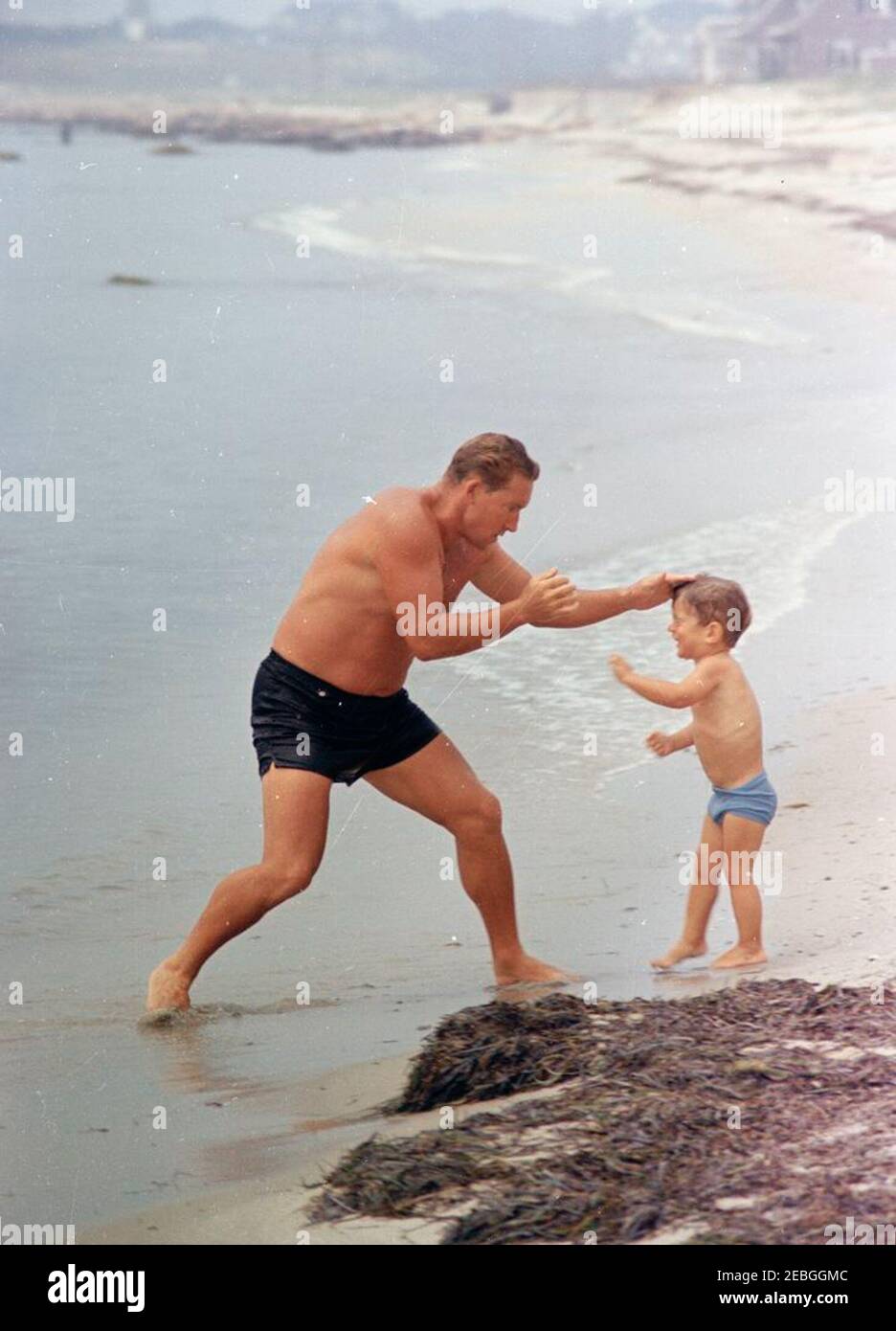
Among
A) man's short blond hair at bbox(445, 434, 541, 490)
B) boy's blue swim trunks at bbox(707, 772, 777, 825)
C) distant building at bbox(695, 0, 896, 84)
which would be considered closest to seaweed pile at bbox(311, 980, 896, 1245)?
boy's blue swim trunks at bbox(707, 772, 777, 825)

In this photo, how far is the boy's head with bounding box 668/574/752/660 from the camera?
13.7 feet

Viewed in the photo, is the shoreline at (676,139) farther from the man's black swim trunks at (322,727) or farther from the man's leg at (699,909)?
the man's leg at (699,909)

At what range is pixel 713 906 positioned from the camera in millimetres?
4539

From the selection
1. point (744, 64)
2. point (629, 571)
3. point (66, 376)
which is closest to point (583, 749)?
point (629, 571)

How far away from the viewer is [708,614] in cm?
419

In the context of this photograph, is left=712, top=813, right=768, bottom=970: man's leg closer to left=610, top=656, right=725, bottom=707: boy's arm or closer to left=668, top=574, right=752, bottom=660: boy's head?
left=610, top=656, right=725, bottom=707: boy's arm

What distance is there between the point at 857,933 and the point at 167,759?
2.06 m

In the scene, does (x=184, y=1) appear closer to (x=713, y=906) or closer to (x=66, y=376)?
(x=66, y=376)

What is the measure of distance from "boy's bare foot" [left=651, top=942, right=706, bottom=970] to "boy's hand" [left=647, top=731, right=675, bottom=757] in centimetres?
48

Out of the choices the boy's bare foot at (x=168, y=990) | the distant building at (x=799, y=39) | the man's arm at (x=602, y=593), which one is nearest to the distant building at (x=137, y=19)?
the distant building at (x=799, y=39)

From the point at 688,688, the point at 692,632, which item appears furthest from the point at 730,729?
the point at 692,632

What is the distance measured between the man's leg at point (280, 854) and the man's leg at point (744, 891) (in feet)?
3.24

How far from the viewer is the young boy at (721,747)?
4.20 meters

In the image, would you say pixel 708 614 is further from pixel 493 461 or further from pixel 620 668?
Answer: pixel 493 461
